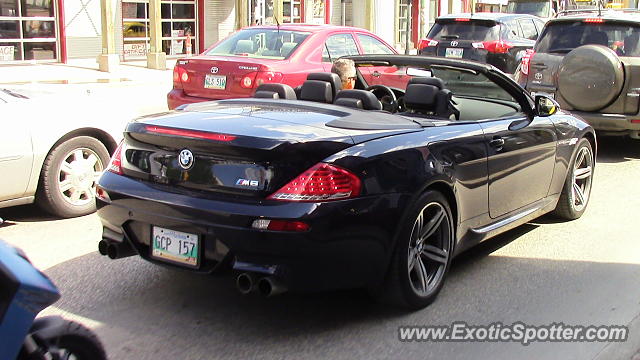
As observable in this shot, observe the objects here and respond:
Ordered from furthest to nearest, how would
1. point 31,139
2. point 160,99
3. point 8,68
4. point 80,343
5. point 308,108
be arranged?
point 8,68 < point 160,99 < point 31,139 < point 308,108 < point 80,343

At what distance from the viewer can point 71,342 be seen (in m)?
2.87

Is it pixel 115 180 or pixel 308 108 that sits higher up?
pixel 308 108

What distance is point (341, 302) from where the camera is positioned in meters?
4.60

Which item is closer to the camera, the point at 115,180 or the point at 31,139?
the point at 115,180

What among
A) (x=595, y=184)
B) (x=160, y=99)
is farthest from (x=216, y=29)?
(x=595, y=184)

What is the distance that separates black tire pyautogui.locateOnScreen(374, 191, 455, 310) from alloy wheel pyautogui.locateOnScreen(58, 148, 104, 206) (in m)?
3.18

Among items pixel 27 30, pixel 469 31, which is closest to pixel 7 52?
pixel 27 30

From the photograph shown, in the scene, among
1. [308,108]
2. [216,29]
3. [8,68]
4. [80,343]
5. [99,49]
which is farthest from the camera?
[216,29]

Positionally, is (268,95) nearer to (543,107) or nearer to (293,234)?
(293,234)

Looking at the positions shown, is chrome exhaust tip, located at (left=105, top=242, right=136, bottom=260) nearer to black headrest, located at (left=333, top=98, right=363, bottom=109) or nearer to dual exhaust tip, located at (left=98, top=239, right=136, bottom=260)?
dual exhaust tip, located at (left=98, top=239, right=136, bottom=260)

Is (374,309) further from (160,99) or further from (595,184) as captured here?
(160,99)

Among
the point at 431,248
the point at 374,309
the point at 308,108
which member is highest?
the point at 308,108

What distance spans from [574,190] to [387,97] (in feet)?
6.22

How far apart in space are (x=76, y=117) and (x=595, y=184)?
5.35 metres
